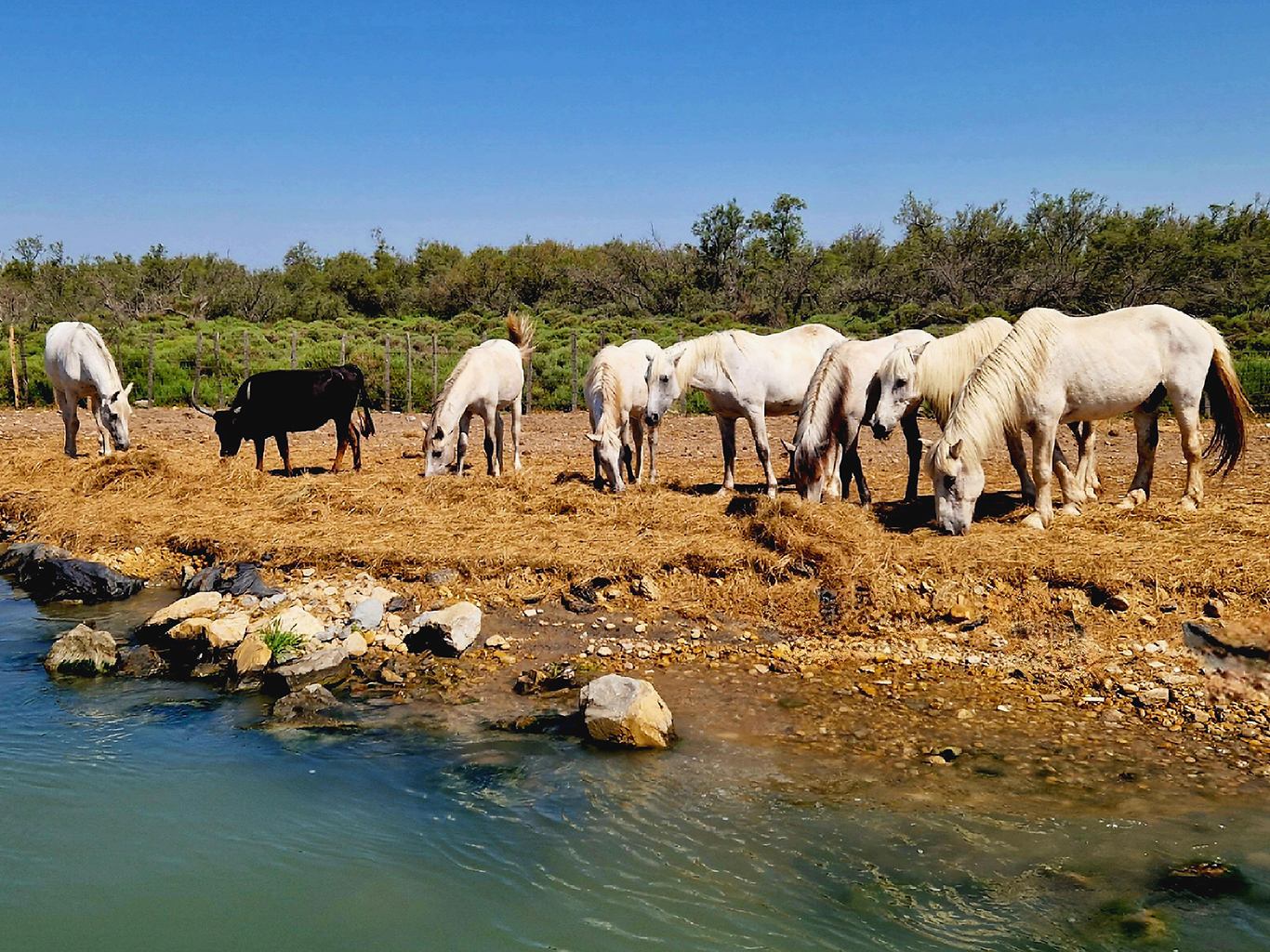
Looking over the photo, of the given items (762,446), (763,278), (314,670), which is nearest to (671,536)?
(762,446)

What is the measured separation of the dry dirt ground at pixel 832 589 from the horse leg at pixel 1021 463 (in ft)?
0.83

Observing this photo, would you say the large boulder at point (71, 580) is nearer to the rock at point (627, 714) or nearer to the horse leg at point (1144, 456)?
the rock at point (627, 714)

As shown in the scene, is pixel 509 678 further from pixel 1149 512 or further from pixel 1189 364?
pixel 1189 364

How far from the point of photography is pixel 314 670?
6.85m

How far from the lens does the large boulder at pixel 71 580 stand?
898 centimetres

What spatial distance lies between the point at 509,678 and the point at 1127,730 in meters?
4.05

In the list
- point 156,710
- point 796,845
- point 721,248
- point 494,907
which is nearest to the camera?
point 494,907

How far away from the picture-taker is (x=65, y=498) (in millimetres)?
11414

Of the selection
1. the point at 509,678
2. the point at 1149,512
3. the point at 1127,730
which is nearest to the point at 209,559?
the point at 509,678

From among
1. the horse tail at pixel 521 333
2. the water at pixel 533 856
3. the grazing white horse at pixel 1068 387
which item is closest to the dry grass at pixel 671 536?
the grazing white horse at pixel 1068 387

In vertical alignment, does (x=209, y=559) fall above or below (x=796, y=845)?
above

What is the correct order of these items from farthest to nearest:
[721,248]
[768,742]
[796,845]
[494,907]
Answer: [721,248]
[768,742]
[796,845]
[494,907]

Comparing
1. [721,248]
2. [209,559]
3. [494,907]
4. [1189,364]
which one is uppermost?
[721,248]

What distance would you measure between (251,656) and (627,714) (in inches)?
119
